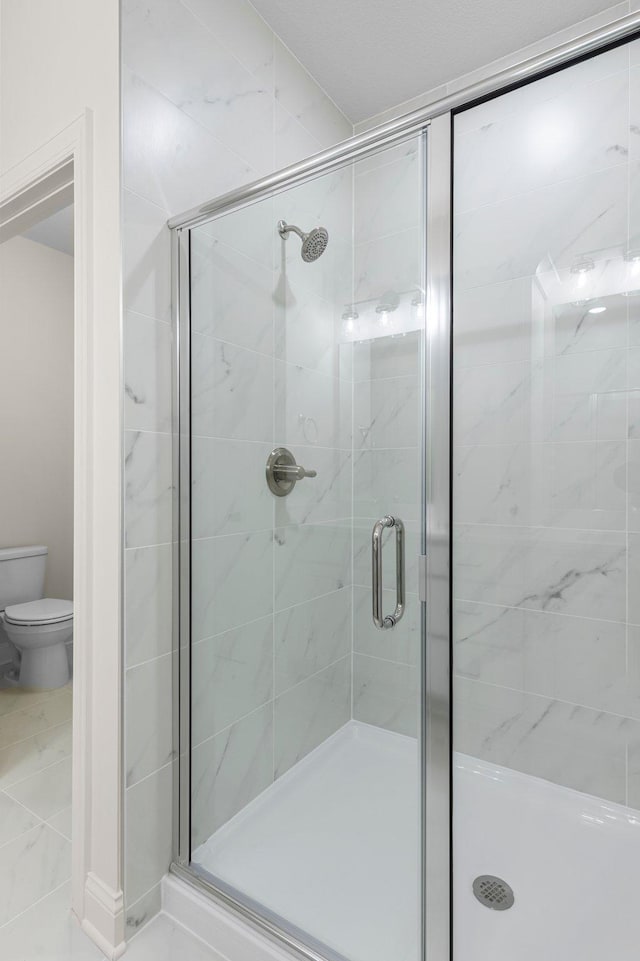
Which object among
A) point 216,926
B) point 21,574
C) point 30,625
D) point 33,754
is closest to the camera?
point 216,926

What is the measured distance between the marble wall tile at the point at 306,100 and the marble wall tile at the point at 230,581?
4.96 ft

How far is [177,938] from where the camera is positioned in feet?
3.95

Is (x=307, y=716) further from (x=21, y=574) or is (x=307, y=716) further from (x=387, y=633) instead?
(x=21, y=574)

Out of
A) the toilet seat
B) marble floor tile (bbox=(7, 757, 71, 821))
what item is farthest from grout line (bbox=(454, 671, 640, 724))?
the toilet seat

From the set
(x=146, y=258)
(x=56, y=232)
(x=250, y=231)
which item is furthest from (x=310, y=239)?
(x=56, y=232)

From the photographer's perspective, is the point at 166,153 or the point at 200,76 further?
the point at 200,76

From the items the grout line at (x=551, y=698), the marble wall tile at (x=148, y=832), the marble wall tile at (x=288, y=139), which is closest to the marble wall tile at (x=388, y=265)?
the marble wall tile at (x=288, y=139)

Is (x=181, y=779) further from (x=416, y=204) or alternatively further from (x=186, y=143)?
(x=186, y=143)

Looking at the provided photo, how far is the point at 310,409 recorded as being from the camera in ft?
4.16

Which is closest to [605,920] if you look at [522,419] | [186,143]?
[522,419]

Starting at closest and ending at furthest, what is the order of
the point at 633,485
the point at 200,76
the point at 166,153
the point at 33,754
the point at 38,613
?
the point at 166,153
the point at 200,76
the point at 633,485
the point at 33,754
the point at 38,613

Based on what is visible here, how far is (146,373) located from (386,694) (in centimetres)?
98

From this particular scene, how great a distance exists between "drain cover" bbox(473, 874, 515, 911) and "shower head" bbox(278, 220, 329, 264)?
65.2 inches

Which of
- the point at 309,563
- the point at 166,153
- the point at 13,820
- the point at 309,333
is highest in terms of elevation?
the point at 166,153
